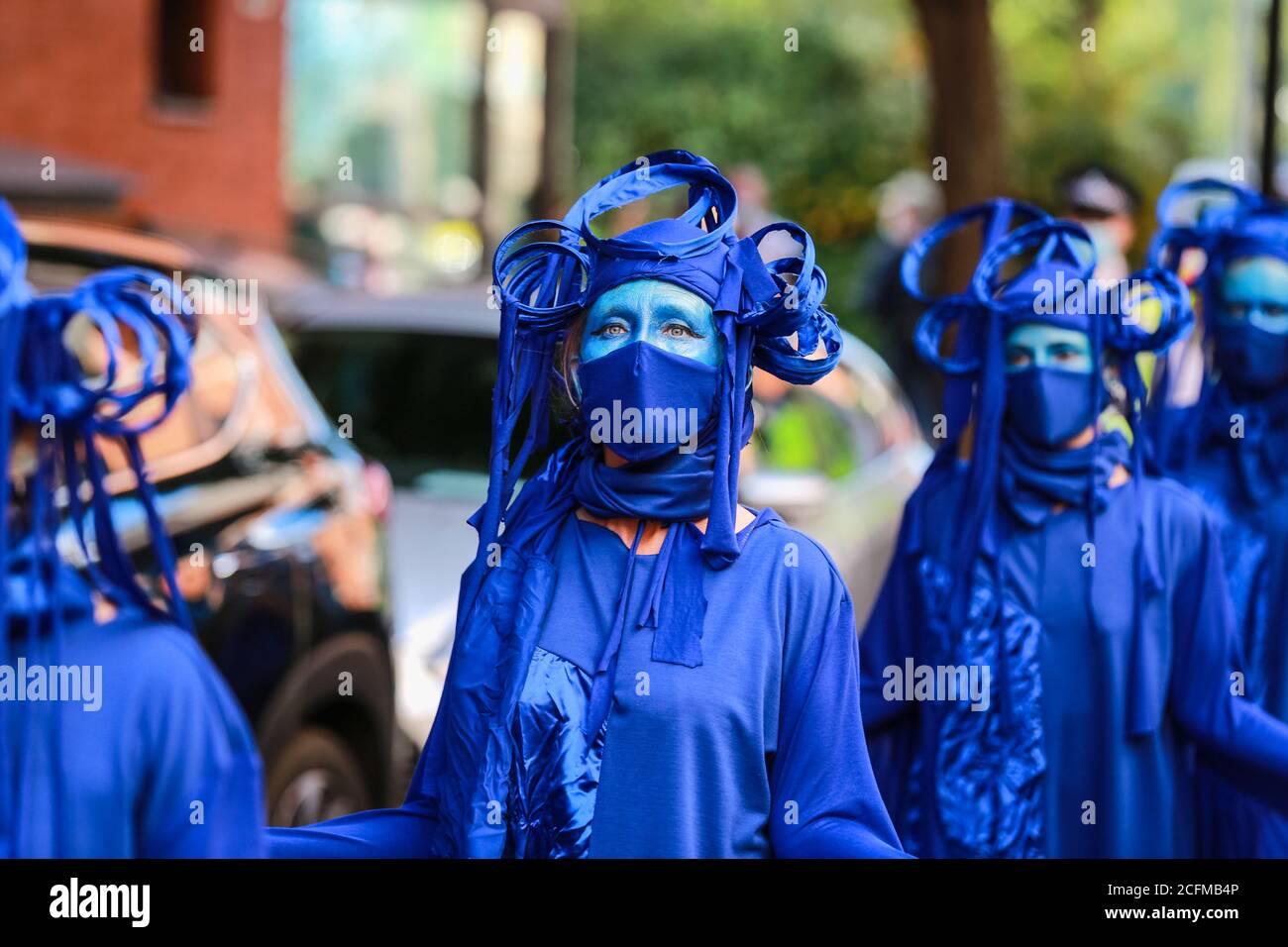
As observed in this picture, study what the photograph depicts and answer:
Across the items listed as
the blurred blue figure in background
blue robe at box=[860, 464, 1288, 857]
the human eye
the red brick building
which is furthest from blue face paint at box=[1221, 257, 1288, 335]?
the blurred blue figure in background

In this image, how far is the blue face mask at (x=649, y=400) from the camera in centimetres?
273

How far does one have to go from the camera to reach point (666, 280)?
2.77 metres

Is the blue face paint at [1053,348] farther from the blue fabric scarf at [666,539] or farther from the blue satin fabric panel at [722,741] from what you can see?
the blue satin fabric panel at [722,741]

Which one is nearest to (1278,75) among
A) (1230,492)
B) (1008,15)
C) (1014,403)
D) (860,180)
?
(1230,492)

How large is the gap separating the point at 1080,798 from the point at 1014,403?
0.82 m

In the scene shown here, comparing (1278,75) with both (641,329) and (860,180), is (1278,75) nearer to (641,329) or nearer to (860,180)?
(641,329)

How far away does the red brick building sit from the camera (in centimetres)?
1152

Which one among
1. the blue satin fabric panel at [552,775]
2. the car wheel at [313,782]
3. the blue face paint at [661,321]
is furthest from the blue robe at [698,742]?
the car wheel at [313,782]

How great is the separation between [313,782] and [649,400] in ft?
8.99

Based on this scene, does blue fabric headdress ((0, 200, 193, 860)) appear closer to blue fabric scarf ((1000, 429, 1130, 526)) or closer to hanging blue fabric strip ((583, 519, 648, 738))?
hanging blue fabric strip ((583, 519, 648, 738))

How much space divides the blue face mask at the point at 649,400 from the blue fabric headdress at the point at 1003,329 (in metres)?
1.27

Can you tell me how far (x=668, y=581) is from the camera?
2740 millimetres
